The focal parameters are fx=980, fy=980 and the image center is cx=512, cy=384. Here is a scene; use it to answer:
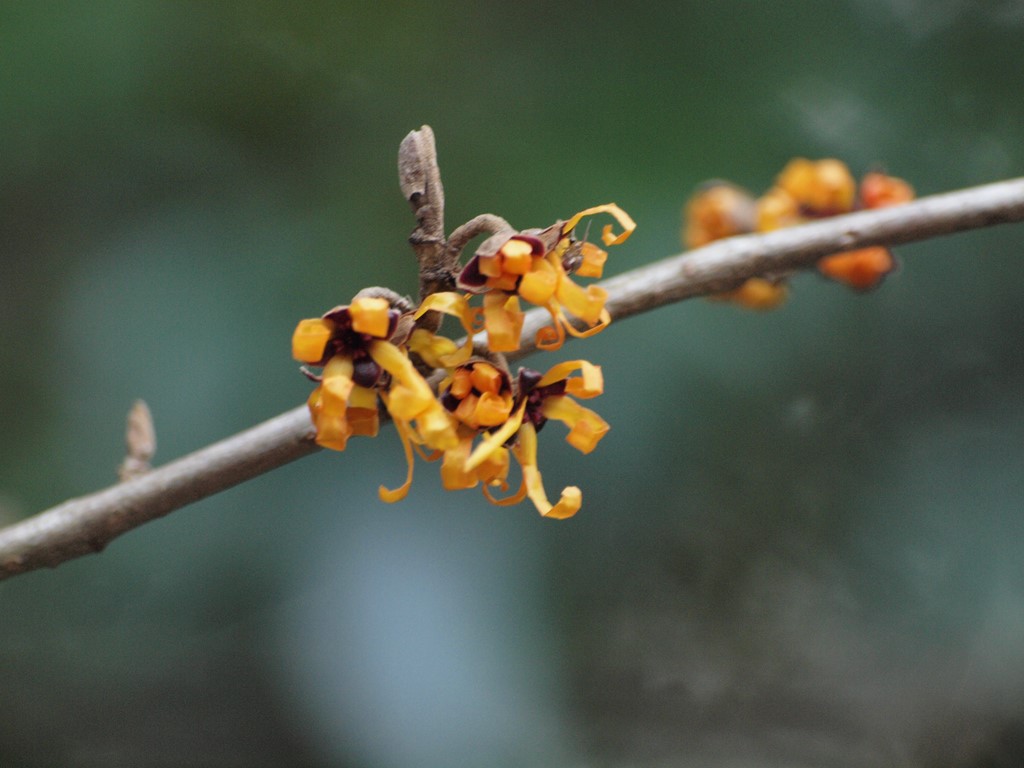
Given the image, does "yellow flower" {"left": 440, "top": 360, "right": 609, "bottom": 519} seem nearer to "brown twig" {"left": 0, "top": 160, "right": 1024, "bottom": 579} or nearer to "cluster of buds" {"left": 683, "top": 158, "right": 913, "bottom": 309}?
"brown twig" {"left": 0, "top": 160, "right": 1024, "bottom": 579}

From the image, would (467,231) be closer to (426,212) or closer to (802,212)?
(426,212)

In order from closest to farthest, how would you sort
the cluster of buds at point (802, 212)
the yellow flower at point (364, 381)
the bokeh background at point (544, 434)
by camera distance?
the yellow flower at point (364, 381) → the cluster of buds at point (802, 212) → the bokeh background at point (544, 434)

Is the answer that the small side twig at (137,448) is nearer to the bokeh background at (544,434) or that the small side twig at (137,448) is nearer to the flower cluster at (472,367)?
the flower cluster at (472,367)

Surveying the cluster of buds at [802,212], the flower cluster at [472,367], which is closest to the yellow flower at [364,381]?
the flower cluster at [472,367]

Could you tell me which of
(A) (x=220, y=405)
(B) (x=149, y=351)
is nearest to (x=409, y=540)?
(A) (x=220, y=405)

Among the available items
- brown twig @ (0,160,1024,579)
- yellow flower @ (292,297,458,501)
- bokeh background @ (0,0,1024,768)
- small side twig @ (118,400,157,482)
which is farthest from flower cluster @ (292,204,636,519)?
bokeh background @ (0,0,1024,768)

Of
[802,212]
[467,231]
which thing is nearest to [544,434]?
[802,212]

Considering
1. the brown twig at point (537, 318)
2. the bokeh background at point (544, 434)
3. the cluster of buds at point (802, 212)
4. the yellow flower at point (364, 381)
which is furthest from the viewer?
the bokeh background at point (544, 434)
